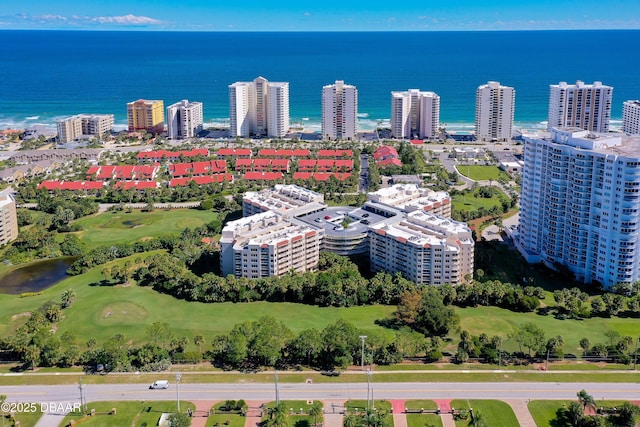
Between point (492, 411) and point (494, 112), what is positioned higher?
point (494, 112)

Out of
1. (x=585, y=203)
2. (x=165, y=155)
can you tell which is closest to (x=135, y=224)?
(x=165, y=155)

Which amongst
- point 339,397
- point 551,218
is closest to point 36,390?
point 339,397

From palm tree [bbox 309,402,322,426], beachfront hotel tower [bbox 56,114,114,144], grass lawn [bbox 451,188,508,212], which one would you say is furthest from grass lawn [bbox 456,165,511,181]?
beachfront hotel tower [bbox 56,114,114,144]

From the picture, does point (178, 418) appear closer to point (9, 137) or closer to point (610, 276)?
point (610, 276)

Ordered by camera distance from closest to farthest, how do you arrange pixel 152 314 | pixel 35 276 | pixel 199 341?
pixel 199 341
pixel 152 314
pixel 35 276

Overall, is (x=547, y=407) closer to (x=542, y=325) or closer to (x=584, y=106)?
(x=542, y=325)

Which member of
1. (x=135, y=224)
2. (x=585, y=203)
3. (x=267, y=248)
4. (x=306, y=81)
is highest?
(x=306, y=81)
